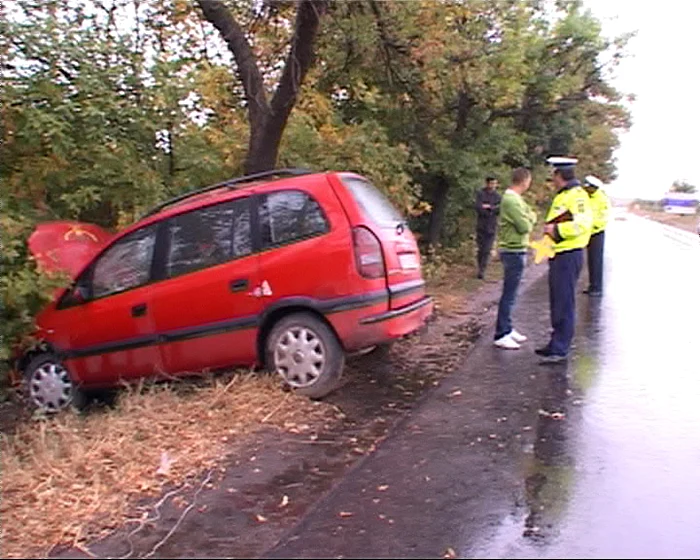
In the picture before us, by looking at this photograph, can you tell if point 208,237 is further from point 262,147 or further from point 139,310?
point 262,147

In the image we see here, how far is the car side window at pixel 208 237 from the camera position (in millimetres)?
6934

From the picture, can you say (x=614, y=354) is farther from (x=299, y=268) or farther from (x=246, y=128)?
(x=246, y=128)

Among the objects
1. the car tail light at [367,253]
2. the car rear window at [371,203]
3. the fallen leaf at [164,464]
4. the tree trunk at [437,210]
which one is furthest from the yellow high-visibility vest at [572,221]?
the tree trunk at [437,210]

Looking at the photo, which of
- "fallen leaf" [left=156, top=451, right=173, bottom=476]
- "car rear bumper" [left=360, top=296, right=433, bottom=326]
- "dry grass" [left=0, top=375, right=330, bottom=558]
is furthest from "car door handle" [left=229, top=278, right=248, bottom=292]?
"fallen leaf" [left=156, top=451, right=173, bottom=476]

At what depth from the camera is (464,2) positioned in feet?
47.9

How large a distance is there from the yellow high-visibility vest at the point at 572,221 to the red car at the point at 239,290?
1583mm

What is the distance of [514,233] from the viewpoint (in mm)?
8602

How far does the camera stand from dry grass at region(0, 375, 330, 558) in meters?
4.27

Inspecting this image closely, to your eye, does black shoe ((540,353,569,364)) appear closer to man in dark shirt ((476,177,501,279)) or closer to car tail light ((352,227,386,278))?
car tail light ((352,227,386,278))

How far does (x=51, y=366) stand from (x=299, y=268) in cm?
280

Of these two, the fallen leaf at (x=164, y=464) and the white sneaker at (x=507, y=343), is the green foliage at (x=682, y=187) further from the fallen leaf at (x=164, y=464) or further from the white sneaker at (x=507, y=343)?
the fallen leaf at (x=164, y=464)

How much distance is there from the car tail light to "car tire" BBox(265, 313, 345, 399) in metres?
0.57

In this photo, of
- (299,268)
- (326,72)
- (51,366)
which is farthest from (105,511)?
(326,72)

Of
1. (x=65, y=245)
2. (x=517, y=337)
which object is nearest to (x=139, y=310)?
(x=65, y=245)
